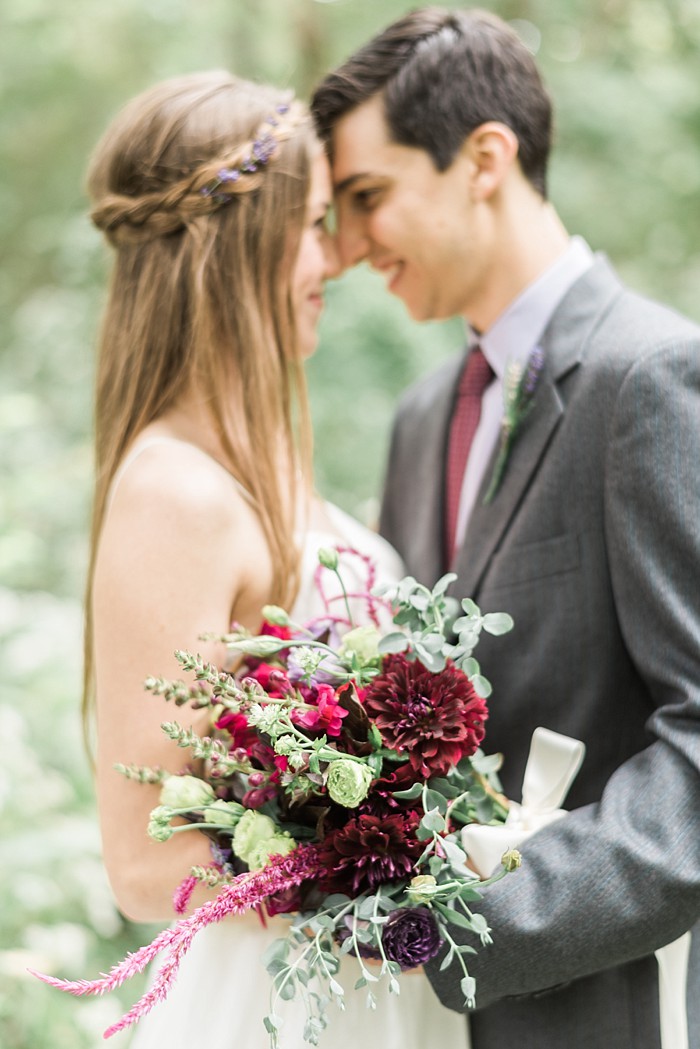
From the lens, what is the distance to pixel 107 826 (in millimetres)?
1913

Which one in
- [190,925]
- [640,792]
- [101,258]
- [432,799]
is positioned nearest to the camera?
[190,925]

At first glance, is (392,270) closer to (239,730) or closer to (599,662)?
(599,662)

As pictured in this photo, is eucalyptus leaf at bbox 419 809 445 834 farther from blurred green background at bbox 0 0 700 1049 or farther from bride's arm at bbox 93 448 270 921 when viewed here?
blurred green background at bbox 0 0 700 1049

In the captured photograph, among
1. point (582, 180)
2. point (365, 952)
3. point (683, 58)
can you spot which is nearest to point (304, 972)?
point (365, 952)

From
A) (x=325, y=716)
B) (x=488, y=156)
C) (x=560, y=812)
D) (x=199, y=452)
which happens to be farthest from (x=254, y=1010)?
(x=488, y=156)

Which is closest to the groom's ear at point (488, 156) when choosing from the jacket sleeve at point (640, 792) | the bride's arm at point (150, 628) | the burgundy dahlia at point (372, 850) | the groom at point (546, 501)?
the groom at point (546, 501)

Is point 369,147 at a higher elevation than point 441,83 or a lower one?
lower

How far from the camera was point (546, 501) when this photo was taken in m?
2.04

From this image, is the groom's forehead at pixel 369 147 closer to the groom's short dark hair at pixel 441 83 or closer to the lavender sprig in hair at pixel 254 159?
the groom's short dark hair at pixel 441 83

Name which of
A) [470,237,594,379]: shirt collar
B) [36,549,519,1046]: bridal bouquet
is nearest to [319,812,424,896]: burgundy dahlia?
[36,549,519,1046]: bridal bouquet

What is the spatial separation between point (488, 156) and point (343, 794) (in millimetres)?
1730

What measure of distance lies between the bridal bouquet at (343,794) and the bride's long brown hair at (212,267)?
525mm

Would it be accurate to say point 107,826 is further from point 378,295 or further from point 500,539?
point 378,295

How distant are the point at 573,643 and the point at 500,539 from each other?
279 millimetres
